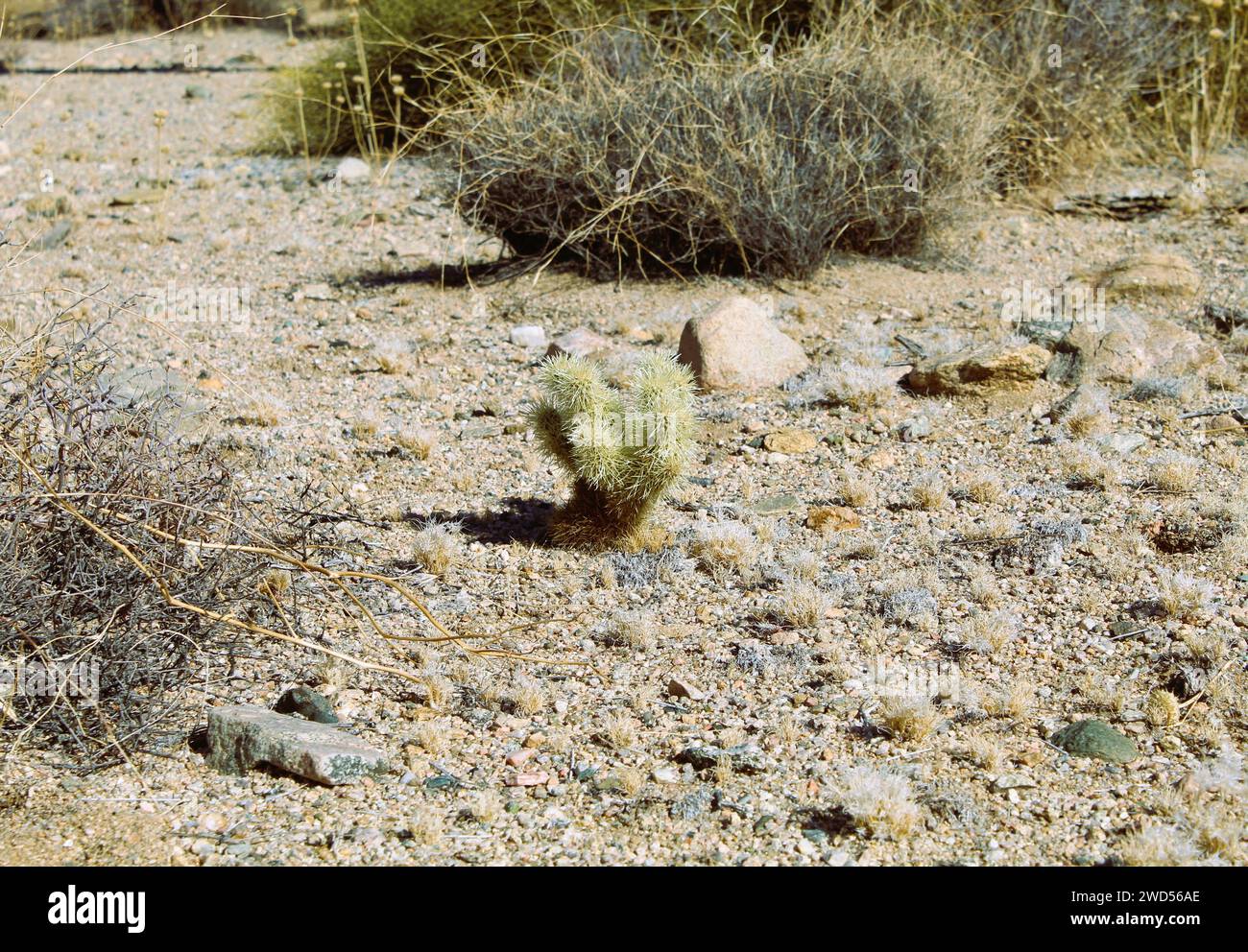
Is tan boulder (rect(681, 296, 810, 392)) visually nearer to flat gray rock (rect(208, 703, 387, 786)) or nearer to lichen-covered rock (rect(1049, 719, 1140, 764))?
lichen-covered rock (rect(1049, 719, 1140, 764))

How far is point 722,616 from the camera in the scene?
4082 millimetres

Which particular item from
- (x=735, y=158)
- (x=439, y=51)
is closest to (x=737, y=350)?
(x=735, y=158)

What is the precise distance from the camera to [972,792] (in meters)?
3.13

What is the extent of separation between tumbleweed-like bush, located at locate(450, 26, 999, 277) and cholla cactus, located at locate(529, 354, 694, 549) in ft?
8.58

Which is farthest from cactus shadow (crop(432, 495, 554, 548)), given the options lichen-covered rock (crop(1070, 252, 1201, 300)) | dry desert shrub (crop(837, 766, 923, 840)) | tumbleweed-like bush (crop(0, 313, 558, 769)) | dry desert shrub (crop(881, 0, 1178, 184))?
dry desert shrub (crop(881, 0, 1178, 184))

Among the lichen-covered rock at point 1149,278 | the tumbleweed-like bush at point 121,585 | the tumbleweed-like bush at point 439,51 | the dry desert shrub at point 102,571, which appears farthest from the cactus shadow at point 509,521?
the lichen-covered rock at point 1149,278

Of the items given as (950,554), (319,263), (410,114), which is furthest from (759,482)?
(410,114)

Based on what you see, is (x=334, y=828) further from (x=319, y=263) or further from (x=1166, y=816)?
(x=319, y=263)

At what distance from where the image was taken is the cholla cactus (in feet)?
13.9

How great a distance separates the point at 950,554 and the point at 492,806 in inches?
79.5

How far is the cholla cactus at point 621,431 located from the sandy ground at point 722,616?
10.6 inches

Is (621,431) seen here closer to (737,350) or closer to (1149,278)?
(737,350)

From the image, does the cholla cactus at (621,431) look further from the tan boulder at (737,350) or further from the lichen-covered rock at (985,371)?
the lichen-covered rock at (985,371)

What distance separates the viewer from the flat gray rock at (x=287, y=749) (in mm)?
3182
